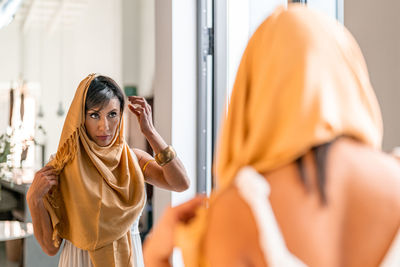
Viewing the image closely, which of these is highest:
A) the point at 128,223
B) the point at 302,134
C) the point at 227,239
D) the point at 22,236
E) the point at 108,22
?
the point at 108,22

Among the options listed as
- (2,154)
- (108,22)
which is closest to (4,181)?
A: (2,154)

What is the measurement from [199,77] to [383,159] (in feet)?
5.98

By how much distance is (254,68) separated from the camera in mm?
541

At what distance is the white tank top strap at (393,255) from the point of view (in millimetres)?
479

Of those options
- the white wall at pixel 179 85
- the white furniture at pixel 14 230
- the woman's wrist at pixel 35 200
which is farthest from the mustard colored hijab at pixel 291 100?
the white furniture at pixel 14 230

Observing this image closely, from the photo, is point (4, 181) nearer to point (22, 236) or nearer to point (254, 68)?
point (22, 236)

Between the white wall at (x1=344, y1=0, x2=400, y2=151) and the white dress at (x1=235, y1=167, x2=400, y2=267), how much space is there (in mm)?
492

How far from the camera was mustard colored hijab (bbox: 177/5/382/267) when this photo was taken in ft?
1.58

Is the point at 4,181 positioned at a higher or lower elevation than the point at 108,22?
lower

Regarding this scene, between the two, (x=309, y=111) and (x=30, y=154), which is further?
(x=30, y=154)

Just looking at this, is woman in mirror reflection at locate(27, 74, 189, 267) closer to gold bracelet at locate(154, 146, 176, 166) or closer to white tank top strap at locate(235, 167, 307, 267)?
gold bracelet at locate(154, 146, 176, 166)

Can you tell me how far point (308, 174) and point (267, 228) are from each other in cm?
8

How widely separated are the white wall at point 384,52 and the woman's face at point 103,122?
78cm

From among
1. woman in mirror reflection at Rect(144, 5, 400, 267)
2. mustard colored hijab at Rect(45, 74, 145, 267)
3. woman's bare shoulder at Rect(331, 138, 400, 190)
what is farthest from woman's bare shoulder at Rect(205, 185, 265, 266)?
mustard colored hijab at Rect(45, 74, 145, 267)
